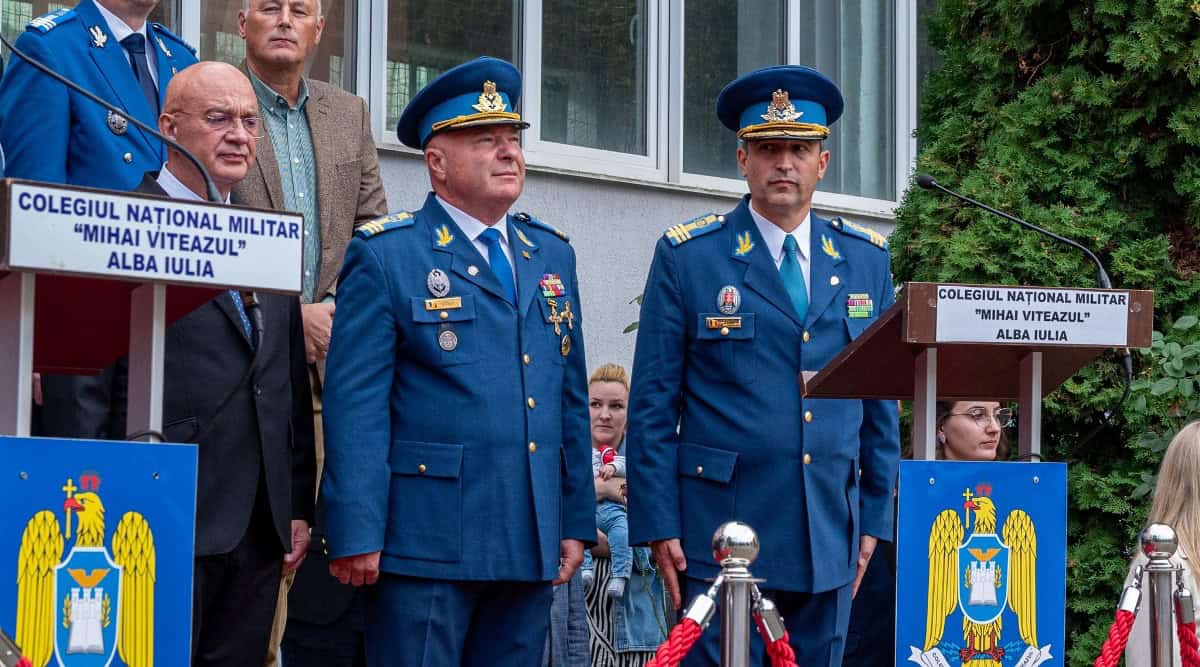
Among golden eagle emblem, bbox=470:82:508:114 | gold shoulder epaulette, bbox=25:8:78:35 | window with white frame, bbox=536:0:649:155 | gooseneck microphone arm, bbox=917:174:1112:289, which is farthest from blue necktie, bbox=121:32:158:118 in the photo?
window with white frame, bbox=536:0:649:155

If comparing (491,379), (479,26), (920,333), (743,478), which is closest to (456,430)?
(491,379)

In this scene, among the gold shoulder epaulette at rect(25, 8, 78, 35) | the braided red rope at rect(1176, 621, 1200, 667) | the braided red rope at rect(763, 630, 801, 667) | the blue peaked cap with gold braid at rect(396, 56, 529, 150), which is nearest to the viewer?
the braided red rope at rect(763, 630, 801, 667)

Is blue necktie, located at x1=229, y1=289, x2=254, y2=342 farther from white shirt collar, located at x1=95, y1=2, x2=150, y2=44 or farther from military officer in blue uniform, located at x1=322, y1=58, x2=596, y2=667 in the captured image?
white shirt collar, located at x1=95, y1=2, x2=150, y2=44

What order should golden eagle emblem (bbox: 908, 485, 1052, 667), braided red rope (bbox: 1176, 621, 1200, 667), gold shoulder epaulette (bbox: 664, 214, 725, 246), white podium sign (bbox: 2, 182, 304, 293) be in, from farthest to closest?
gold shoulder epaulette (bbox: 664, 214, 725, 246) < braided red rope (bbox: 1176, 621, 1200, 667) < golden eagle emblem (bbox: 908, 485, 1052, 667) < white podium sign (bbox: 2, 182, 304, 293)

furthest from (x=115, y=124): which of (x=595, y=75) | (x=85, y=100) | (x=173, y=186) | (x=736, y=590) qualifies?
(x=595, y=75)

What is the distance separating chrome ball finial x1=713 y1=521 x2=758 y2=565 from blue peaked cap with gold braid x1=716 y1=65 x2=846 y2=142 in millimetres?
1612

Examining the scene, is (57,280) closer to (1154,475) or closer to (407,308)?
(407,308)

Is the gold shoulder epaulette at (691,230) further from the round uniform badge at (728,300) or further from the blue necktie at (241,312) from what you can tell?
the blue necktie at (241,312)

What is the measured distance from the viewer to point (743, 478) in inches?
187

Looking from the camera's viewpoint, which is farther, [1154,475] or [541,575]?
[1154,475]

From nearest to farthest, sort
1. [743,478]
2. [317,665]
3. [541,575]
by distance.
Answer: [541,575], [743,478], [317,665]

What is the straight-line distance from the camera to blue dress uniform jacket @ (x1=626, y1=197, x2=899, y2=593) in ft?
15.5

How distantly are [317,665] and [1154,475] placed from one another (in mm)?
2866

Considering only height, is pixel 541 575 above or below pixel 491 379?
below
